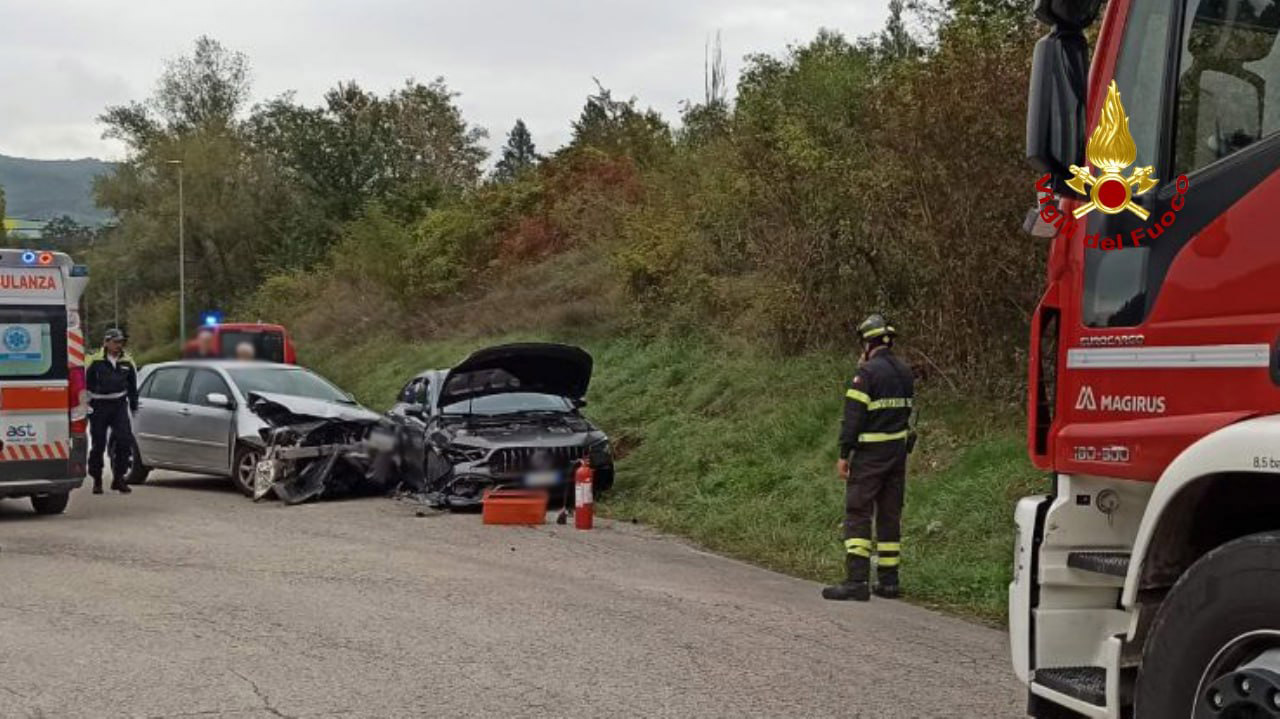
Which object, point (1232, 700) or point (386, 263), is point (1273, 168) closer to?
point (1232, 700)

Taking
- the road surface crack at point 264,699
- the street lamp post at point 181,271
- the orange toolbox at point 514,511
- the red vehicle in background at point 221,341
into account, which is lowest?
the orange toolbox at point 514,511

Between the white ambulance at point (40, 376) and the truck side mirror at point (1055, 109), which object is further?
the white ambulance at point (40, 376)

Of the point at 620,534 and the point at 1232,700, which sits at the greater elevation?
the point at 1232,700

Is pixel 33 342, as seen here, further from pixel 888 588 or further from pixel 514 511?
pixel 888 588

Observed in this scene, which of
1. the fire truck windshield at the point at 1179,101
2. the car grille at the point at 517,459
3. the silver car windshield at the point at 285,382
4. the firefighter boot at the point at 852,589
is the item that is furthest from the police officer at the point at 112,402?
the fire truck windshield at the point at 1179,101

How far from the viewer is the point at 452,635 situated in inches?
274

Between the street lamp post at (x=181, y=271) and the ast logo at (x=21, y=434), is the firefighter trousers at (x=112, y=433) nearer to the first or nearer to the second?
the street lamp post at (x=181, y=271)

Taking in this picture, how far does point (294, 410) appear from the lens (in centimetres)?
1377

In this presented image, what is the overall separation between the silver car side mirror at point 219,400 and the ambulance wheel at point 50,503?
225 cm

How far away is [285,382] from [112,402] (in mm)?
2028

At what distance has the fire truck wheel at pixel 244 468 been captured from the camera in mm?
13953

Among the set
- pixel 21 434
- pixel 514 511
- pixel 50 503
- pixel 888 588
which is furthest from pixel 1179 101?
pixel 50 503

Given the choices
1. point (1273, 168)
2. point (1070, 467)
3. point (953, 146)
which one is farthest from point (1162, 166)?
point (953, 146)

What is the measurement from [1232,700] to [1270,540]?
42 centimetres
